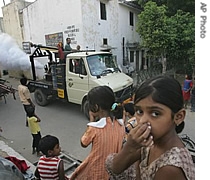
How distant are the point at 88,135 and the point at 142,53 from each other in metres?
17.3

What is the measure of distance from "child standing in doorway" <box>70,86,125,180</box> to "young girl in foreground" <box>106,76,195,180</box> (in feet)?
2.10

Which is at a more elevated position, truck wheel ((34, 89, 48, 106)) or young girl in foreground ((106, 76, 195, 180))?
young girl in foreground ((106, 76, 195, 180))

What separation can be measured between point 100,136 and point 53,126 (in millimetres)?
4723

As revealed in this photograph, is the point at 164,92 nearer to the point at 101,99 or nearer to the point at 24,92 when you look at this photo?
the point at 101,99

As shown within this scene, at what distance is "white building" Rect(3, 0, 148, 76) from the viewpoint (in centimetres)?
1193

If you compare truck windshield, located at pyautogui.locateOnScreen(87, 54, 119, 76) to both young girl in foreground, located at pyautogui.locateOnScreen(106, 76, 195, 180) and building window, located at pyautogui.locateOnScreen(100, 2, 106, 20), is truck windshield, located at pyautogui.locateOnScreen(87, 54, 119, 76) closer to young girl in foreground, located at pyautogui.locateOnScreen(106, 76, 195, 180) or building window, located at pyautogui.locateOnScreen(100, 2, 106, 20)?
young girl in foreground, located at pyautogui.locateOnScreen(106, 76, 195, 180)

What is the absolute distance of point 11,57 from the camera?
12.4 meters

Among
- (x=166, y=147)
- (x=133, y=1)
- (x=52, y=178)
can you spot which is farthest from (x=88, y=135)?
(x=133, y=1)

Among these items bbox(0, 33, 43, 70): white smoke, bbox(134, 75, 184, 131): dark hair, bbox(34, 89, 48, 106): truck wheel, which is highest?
bbox(0, 33, 43, 70): white smoke

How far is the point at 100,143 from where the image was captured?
1.60 meters

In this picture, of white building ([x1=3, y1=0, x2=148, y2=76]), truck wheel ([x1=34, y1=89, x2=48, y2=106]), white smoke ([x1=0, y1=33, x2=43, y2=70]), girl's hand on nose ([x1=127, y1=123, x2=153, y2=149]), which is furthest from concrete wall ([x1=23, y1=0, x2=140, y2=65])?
girl's hand on nose ([x1=127, y1=123, x2=153, y2=149])

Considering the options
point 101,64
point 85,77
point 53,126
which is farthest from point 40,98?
point 101,64

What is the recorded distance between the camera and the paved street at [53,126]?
15.3 ft
